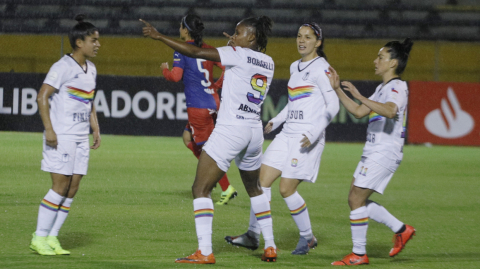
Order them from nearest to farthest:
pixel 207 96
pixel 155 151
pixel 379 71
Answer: pixel 379 71 < pixel 207 96 < pixel 155 151

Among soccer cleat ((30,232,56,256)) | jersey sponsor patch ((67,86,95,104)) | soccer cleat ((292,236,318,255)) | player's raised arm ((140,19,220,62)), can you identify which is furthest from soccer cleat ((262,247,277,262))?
jersey sponsor patch ((67,86,95,104))

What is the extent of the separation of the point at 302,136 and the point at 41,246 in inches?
86.4

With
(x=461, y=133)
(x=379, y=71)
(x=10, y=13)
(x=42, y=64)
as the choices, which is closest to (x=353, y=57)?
(x=461, y=133)

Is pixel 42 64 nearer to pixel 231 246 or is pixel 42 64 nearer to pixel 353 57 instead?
pixel 353 57

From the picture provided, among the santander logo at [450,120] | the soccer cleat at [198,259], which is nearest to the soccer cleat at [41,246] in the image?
the soccer cleat at [198,259]

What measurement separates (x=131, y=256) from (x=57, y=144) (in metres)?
1.00

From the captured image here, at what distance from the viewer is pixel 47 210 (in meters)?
4.78

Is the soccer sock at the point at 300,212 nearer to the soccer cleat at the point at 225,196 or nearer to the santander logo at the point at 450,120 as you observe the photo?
the soccer cleat at the point at 225,196

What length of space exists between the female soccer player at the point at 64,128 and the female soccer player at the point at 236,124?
703mm

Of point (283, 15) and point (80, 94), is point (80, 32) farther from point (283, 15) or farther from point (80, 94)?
point (283, 15)

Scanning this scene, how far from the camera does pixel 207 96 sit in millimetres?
7699

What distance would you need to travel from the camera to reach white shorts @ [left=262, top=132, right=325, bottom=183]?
5.25 metres

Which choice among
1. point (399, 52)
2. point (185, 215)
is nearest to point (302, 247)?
point (399, 52)

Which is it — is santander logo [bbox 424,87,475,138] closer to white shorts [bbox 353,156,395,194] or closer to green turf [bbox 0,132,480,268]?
green turf [bbox 0,132,480,268]
